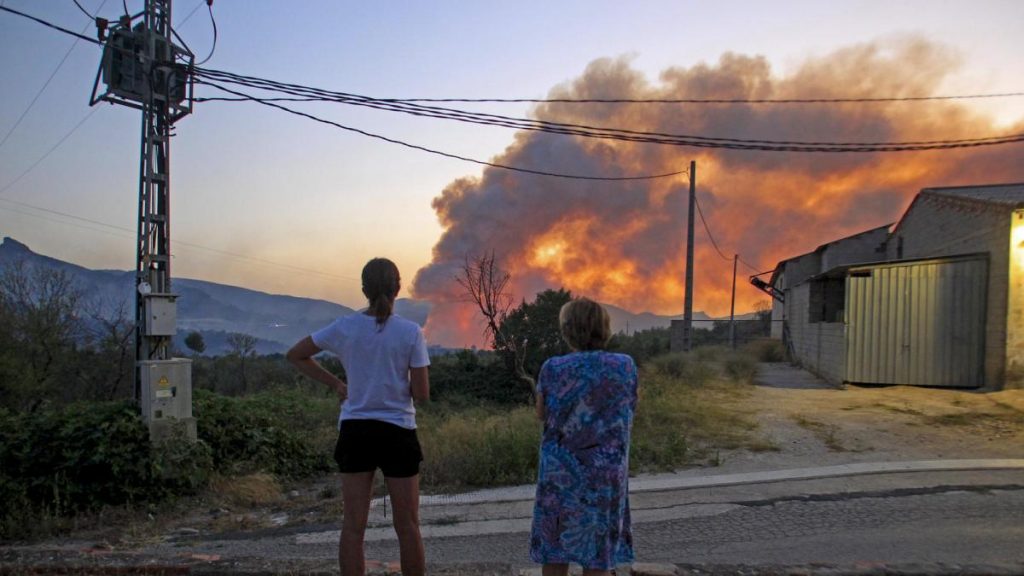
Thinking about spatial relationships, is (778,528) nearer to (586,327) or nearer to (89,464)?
(586,327)

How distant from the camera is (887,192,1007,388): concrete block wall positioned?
11656 mm

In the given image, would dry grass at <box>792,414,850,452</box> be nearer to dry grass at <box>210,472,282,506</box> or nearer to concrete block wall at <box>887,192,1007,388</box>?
concrete block wall at <box>887,192,1007,388</box>

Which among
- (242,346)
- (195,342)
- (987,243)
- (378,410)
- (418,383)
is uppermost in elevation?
(987,243)

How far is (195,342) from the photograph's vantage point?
108 feet

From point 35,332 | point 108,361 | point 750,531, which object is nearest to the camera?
point 750,531

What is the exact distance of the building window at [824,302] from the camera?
20562mm

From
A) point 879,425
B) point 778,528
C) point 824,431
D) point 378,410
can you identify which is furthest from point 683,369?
point 378,410

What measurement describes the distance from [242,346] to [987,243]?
28.9m

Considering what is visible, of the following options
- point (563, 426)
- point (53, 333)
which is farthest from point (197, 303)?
point (563, 426)

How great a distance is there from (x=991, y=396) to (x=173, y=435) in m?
14.0

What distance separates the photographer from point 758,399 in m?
12.4

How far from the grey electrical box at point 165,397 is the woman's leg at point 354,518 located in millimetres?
5305

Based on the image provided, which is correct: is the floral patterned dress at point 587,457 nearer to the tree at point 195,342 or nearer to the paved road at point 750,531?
the paved road at point 750,531

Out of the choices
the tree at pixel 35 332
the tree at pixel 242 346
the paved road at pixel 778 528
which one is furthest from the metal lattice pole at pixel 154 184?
the tree at pixel 242 346
